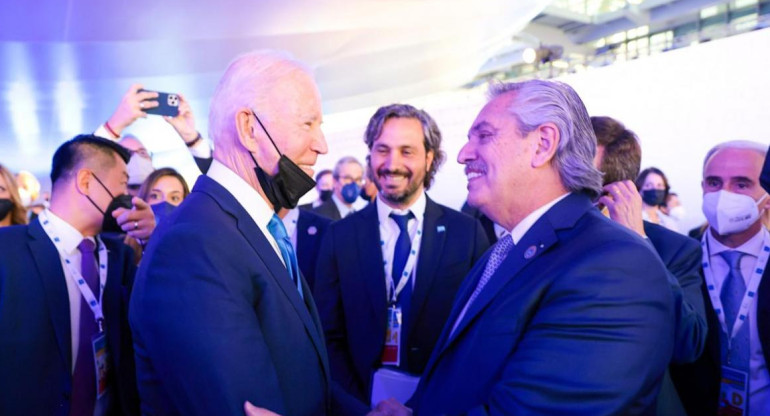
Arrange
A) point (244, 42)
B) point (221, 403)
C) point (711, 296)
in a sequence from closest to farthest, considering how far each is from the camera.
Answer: point (221, 403), point (711, 296), point (244, 42)

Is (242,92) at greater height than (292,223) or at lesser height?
greater

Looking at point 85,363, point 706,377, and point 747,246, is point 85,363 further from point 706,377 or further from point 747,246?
point 747,246

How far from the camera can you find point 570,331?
45.7 inches

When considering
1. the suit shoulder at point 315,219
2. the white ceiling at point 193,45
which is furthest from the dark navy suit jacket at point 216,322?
the white ceiling at point 193,45

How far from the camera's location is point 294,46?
1788 cm

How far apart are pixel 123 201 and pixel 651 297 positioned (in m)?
2.24

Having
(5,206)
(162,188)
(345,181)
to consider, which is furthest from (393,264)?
(345,181)

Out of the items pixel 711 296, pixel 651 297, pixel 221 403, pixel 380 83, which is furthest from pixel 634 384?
pixel 380 83

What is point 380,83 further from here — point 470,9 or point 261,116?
point 261,116

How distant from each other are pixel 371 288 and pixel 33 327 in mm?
1367

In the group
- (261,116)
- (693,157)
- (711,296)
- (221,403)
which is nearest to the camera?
(221,403)

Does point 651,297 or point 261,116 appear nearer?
point 651,297

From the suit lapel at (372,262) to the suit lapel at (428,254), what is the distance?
0.15m

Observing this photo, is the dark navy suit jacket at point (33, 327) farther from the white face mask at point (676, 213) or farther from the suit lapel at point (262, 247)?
the white face mask at point (676, 213)
